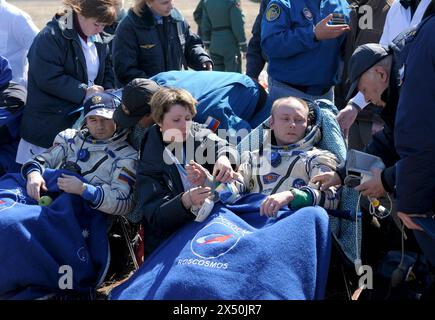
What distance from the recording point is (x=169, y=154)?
4195 mm

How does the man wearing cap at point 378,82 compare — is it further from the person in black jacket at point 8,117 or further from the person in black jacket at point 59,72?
the person in black jacket at point 8,117

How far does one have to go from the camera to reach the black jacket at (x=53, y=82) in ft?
16.7

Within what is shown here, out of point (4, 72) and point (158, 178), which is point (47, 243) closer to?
point (158, 178)

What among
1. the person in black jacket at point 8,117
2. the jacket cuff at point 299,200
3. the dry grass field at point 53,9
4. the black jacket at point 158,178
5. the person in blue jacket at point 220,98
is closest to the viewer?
the jacket cuff at point 299,200

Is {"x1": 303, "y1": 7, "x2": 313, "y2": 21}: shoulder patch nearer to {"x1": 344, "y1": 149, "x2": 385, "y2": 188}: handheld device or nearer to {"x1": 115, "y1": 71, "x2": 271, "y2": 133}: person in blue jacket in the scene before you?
{"x1": 115, "y1": 71, "x2": 271, "y2": 133}: person in blue jacket

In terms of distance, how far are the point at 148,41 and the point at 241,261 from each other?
98.9 inches

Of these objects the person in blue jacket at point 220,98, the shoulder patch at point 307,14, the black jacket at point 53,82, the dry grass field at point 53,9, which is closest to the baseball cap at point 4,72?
the black jacket at point 53,82

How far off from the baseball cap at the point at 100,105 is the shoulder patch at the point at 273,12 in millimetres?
1256

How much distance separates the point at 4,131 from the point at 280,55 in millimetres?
2013

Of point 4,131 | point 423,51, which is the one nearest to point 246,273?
point 423,51

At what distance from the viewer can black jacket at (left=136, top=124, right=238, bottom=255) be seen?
13.5 ft

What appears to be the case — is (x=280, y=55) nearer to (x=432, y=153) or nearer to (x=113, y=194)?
(x=113, y=194)

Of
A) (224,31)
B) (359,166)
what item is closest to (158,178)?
(359,166)

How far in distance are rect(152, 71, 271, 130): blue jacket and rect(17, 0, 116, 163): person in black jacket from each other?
23.9 inches
